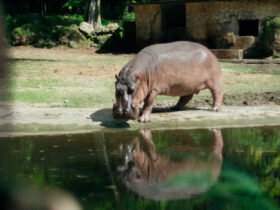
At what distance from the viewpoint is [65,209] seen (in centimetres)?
73

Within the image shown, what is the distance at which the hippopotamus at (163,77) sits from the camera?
840 cm

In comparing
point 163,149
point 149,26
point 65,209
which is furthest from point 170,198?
point 149,26

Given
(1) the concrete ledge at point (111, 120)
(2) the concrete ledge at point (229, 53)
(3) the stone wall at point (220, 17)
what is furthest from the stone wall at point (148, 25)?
(1) the concrete ledge at point (111, 120)

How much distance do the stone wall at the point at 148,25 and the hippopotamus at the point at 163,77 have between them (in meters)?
12.3

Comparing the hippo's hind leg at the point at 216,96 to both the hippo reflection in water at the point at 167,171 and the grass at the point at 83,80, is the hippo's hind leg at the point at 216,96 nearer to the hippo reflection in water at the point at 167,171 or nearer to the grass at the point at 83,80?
the grass at the point at 83,80

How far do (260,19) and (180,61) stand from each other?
37.5 ft

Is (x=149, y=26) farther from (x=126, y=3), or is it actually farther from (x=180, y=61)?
(x=180, y=61)

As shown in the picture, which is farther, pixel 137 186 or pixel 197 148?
pixel 197 148

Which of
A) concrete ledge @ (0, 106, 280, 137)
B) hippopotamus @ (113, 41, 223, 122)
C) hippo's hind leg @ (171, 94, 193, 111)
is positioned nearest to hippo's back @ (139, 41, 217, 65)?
hippopotamus @ (113, 41, 223, 122)

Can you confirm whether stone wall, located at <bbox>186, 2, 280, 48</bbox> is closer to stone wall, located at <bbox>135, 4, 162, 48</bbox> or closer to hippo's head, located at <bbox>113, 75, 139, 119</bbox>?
stone wall, located at <bbox>135, 4, 162, 48</bbox>

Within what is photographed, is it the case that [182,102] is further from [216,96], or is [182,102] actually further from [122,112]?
[122,112]

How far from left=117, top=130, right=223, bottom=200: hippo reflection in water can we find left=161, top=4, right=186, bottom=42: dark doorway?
1447 cm

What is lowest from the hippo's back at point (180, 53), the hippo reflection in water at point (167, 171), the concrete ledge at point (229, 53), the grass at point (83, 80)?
the concrete ledge at point (229, 53)

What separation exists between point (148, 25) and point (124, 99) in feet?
45.8
